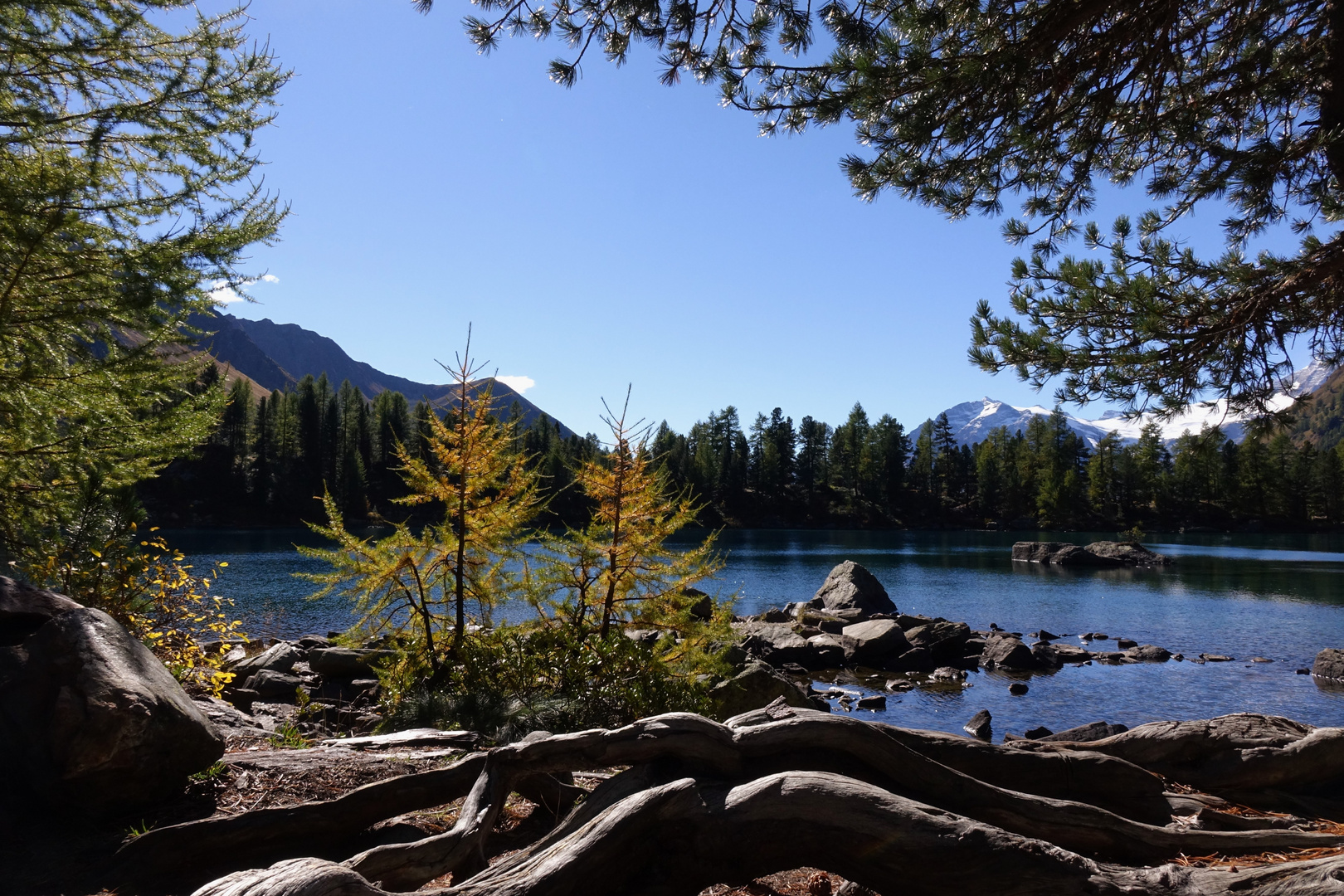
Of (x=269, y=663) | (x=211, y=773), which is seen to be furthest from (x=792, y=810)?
(x=269, y=663)

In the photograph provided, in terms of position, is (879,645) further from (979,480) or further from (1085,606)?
(979,480)

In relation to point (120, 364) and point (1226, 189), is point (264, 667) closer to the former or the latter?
point (120, 364)

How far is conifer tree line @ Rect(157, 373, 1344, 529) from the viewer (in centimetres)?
8975

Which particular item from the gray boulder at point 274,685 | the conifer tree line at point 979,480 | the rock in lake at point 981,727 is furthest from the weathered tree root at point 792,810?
the conifer tree line at point 979,480

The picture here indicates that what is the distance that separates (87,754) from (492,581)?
4.65 meters

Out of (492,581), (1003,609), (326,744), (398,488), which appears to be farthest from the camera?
(398,488)

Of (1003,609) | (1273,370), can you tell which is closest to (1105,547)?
(1003,609)

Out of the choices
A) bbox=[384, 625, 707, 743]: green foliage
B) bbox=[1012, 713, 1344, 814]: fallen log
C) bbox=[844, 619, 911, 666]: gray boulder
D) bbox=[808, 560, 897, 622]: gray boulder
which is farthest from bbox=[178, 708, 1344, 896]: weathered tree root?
bbox=[808, 560, 897, 622]: gray boulder

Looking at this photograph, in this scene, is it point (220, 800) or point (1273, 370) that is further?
point (1273, 370)

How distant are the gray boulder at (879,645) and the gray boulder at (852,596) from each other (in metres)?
6.35

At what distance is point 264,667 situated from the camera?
14.4 meters

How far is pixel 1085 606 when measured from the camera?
34688 millimetres

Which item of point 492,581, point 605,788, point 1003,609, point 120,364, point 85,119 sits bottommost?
point 1003,609

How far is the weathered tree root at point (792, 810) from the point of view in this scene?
3307mm
